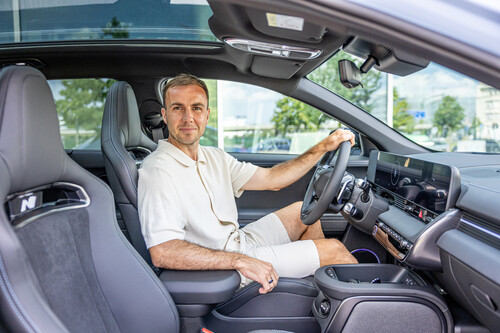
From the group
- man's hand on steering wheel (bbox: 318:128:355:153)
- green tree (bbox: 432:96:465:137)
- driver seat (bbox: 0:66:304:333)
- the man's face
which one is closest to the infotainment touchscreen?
man's hand on steering wheel (bbox: 318:128:355:153)

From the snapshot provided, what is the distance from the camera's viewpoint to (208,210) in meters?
1.91

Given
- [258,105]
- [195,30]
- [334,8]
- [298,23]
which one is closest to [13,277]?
[334,8]

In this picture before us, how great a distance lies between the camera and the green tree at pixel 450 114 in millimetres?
5398

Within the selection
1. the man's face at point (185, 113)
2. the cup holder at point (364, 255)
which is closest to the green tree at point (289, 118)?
the cup holder at point (364, 255)

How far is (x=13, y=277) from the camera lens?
89 cm

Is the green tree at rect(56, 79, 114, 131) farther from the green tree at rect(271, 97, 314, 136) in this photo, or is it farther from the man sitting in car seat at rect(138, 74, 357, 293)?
the man sitting in car seat at rect(138, 74, 357, 293)

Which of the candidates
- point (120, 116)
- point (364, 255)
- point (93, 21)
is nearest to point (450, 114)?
point (364, 255)

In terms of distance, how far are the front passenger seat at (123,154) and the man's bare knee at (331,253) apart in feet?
2.53

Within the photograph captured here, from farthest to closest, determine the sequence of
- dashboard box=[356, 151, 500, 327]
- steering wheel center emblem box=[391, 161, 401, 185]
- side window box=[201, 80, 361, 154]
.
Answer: side window box=[201, 80, 361, 154] < steering wheel center emblem box=[391, 161, 401, 185] < dashboard box=[356, 151, 500, 327]

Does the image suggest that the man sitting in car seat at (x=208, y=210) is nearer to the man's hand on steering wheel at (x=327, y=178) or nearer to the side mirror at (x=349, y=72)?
the man's hand on steering wheel at (x=327, y=178)

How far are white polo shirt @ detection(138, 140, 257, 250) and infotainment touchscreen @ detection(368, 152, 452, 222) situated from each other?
2.25 feet

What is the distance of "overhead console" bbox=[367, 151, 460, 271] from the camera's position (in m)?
1.43

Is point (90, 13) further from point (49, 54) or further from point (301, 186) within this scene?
point (301, 186)

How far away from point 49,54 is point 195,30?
2.90 ft
